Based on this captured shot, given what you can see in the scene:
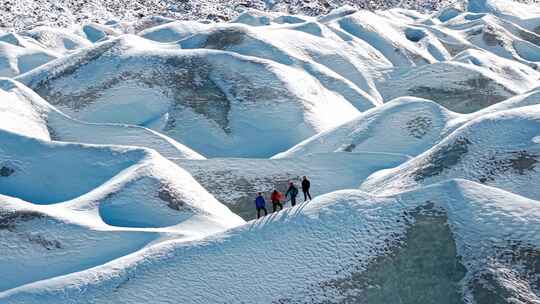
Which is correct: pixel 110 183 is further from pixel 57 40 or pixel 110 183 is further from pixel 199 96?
pixel 57 40

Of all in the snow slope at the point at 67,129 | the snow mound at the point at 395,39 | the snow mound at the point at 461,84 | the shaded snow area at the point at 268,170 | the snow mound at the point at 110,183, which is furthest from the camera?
the snow mound at the point at 395,39

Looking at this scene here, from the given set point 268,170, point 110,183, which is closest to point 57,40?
point 268,170

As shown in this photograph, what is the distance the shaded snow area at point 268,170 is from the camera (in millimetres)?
24922

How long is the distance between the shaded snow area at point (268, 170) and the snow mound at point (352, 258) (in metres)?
0.07

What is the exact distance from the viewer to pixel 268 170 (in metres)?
44.6

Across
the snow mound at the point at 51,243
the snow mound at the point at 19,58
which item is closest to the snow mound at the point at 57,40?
the snow mound at the point at 19,58

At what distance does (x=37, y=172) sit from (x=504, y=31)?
76.9 m

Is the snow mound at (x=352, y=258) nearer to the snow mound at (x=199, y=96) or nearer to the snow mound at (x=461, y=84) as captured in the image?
the snow mound at (x=199, y=96)

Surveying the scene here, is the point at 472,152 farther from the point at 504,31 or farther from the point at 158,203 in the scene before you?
the point at 504,31

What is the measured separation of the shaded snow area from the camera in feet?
81.8

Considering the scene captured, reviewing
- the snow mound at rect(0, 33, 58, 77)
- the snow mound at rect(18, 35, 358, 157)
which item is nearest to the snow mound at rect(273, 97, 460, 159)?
the snow mound at rect(18, 35, 358, 157)

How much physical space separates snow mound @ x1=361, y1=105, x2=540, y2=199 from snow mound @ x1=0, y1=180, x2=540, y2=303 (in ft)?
31.2

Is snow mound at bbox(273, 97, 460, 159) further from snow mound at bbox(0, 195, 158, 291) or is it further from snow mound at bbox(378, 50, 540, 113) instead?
snow mound at bbox(0, 195, 158, 291)

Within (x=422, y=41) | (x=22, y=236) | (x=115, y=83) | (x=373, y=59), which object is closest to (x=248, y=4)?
(x=422, y=41)
